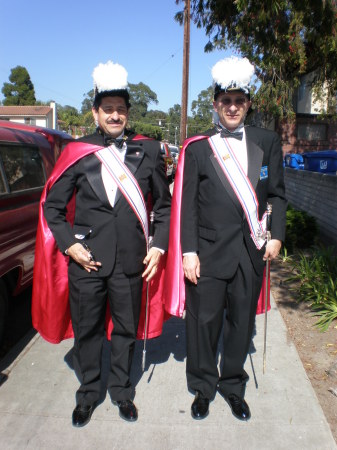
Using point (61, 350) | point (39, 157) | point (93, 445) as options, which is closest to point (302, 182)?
point (39, 157)

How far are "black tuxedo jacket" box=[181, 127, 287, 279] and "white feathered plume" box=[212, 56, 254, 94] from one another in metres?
0.30

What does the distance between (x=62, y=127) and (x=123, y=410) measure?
6916 cm

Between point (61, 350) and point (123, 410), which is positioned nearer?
point (123, 410)

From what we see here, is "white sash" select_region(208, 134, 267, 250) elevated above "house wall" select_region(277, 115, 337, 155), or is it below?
below

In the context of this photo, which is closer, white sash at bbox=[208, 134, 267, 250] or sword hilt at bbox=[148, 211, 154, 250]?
white sash at bbox=[208, 134, 267, 250]

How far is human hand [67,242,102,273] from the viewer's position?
104 inches

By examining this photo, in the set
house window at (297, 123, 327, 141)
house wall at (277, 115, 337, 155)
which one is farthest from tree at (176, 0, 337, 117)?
house window at (297, 123, 327, 141)

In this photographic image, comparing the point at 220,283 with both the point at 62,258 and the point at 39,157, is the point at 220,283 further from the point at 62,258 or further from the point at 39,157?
the point at 39,157

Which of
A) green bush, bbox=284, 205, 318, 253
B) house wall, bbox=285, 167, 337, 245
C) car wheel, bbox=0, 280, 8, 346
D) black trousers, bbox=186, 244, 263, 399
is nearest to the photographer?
black trousers, bbox=186, 244, 263, 399

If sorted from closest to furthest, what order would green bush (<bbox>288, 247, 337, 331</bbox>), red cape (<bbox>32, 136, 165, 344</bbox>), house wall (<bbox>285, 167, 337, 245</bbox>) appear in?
1. red cape (<bbox>32, 136, 165, 344</bbox>)
2. green bush (<bbox>288, 247, 337, 331</bbox>)
3. house wall (<bbox>285, 167, 337, 245</bbox>)

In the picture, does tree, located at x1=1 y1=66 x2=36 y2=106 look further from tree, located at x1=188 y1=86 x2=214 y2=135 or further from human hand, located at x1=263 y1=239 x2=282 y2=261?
human hand, located at x1=263 y1=239 x2=282 y2=261

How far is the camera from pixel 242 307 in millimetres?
2875

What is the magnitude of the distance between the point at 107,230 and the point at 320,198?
6.58 metres

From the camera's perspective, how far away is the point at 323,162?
11914mm
